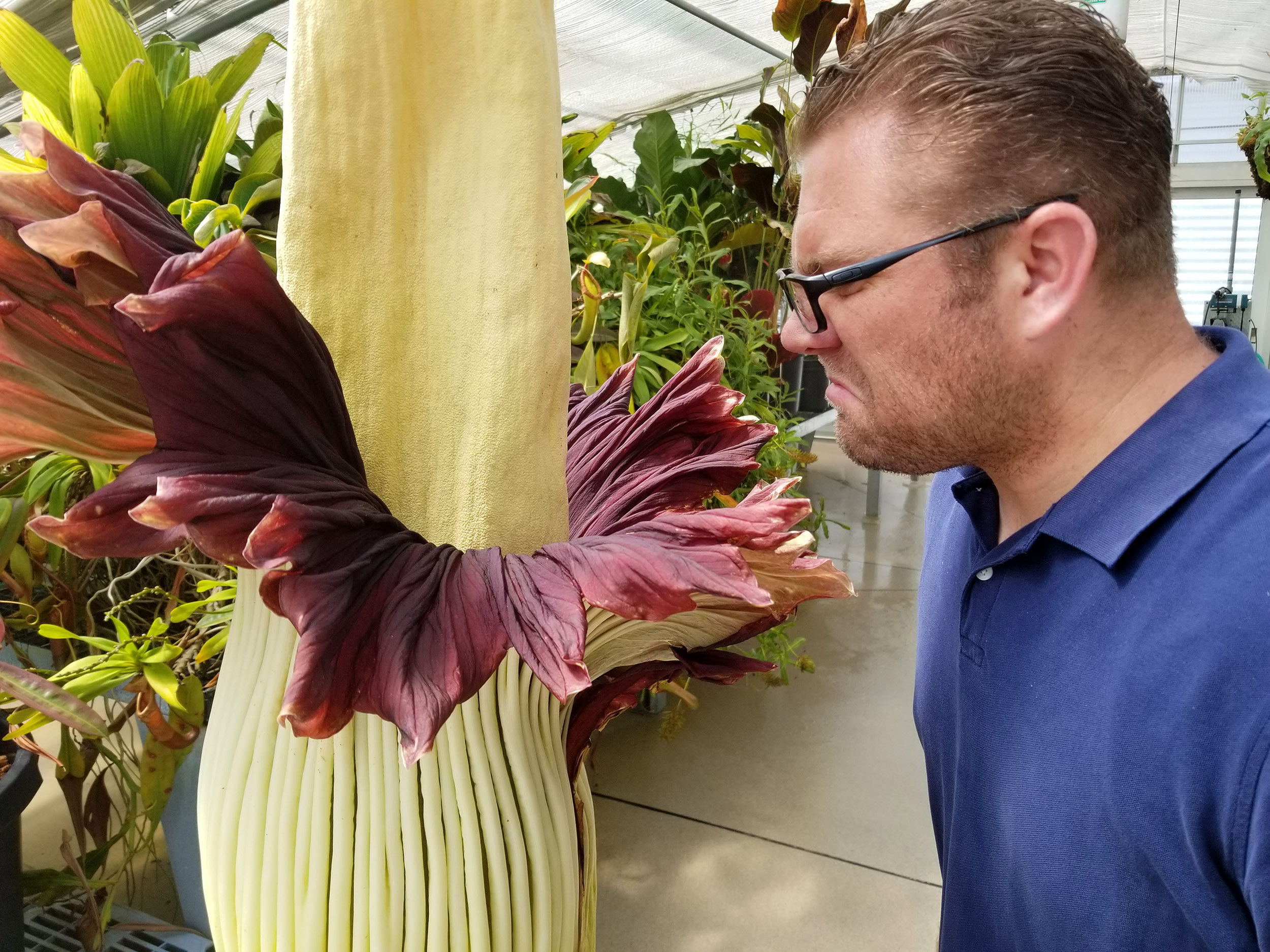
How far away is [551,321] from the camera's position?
39 centimetres

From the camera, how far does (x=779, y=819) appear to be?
169 centimetres

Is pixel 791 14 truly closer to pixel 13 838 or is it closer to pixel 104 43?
pixel 104 43

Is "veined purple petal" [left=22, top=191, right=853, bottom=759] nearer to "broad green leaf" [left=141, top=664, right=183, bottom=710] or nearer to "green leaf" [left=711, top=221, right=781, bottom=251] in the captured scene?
"broad green leaf" [left=141, top=664, right=183, bottom=710]

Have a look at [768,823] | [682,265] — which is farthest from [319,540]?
[682,265]

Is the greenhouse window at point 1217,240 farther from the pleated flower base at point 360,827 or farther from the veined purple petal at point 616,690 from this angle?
the pleated flower base at point 360,827

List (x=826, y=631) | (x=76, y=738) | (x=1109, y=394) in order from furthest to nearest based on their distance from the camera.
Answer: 1. (x=826, y=631)
2. (x=76, y=738)
3. (x=1109, y=394)

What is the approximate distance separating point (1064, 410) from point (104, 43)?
98 centimetres

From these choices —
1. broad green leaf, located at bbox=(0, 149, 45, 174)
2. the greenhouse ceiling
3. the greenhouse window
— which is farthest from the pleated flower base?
the greenhouse window

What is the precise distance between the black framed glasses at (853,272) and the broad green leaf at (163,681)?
24.5 inches

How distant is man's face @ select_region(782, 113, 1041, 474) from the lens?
0.66 meters

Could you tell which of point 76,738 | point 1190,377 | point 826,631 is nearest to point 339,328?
point 1190,377

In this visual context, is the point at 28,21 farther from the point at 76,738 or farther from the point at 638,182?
the point at 638,182

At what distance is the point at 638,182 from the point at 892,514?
205cm

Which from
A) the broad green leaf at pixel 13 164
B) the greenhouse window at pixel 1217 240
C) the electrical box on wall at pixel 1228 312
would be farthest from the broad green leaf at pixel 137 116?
the greenhouse window at pixel 1217 240
